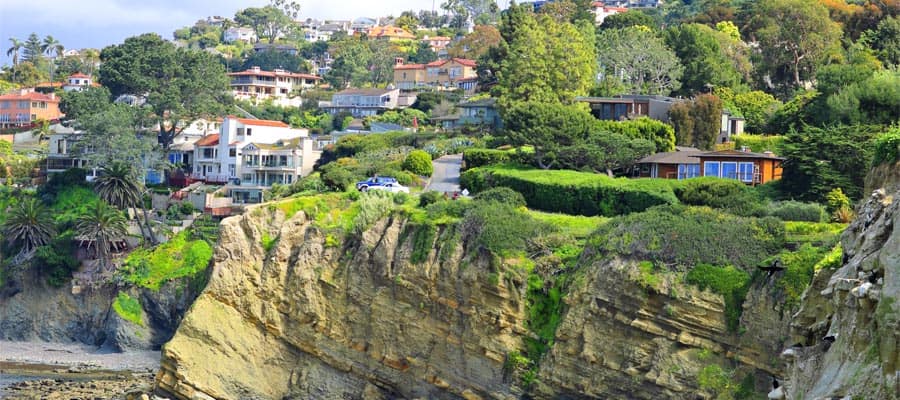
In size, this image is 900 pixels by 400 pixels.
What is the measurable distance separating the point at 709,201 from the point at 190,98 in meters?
51.7

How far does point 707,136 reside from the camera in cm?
7219

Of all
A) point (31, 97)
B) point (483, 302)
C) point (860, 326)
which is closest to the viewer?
point (860, 326)

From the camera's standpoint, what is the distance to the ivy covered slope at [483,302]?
140ft

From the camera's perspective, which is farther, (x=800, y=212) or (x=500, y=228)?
(x=800, y=212)

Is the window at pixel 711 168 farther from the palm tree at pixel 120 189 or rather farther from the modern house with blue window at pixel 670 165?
the palm tree at pixel 120 189

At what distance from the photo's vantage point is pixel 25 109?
128 metres

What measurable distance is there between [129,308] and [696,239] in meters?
37.3

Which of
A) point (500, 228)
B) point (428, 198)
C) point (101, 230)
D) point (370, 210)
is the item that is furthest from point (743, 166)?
point (101, 230)

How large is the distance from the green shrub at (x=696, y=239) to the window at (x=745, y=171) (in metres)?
15.2

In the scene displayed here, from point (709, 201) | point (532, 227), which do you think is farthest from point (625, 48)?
point (532, 227)

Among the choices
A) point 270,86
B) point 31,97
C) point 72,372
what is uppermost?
point 270,86

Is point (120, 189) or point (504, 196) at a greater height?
point (504, 196)

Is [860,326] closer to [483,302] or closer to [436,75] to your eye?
[483,302]

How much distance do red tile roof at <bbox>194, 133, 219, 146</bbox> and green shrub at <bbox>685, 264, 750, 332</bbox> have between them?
194 feet
